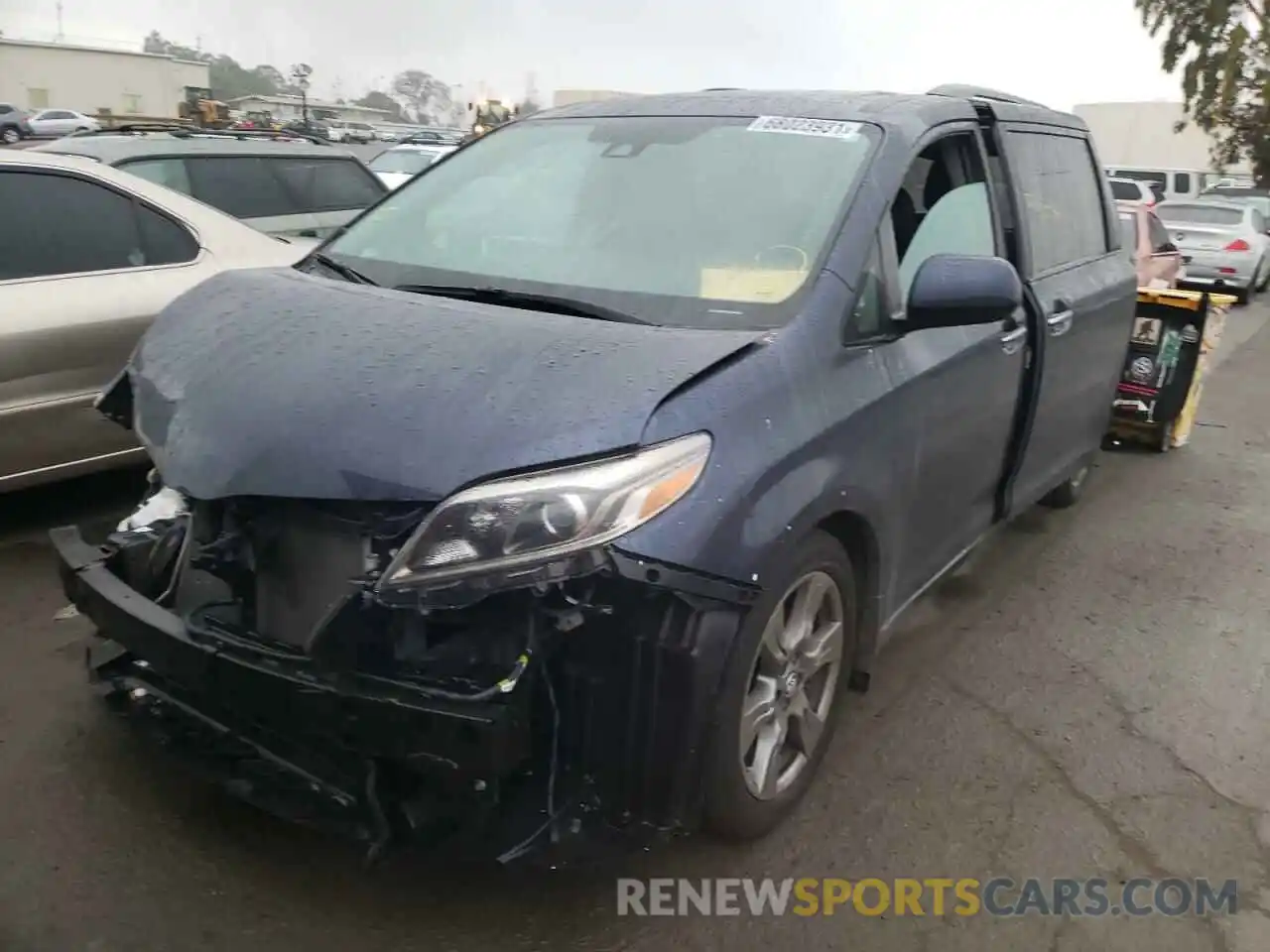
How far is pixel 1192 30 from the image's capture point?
31844mm

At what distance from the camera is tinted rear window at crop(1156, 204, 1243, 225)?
669 inches

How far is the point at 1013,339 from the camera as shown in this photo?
3.77 meters

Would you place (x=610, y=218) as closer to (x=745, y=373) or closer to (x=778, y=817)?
(x=745, y=373)

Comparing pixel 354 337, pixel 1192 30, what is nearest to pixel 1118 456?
pixel 354 337

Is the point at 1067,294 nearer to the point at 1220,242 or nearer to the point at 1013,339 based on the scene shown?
the point at 1013,339

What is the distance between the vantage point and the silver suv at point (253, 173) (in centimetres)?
639

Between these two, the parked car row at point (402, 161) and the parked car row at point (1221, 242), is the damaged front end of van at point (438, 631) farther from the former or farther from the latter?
the parked car row at point (1221, 242)

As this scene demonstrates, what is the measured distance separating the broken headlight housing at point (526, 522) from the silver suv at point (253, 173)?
4.56 metres

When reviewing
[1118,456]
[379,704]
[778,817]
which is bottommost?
[1118,456]

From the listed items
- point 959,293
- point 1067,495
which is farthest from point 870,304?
point 1067,495

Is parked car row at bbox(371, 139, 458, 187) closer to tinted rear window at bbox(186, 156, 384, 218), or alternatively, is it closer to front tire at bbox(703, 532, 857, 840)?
tinted rear window at bbox(186, 156, 384, 218)

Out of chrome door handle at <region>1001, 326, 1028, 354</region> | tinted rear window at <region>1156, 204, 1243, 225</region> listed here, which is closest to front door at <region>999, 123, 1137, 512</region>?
chrome door handle at <region>1001, 326, 1028, 354</region>

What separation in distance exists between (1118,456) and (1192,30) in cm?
3096

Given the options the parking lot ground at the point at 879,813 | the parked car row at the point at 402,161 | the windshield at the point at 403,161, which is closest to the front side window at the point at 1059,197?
the parking lot ground at the point at 879,813
